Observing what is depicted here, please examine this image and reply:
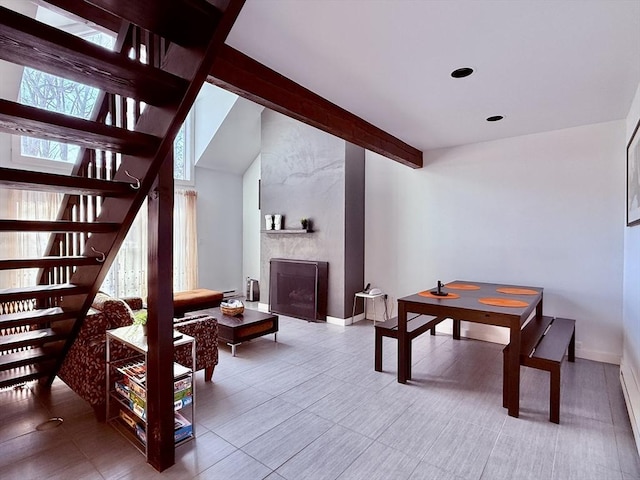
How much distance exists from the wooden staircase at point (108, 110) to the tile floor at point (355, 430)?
779 mm

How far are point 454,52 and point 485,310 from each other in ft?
6.23

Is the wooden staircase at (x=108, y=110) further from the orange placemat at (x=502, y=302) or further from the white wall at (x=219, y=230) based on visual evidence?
the white wall at (x=219, y=230)

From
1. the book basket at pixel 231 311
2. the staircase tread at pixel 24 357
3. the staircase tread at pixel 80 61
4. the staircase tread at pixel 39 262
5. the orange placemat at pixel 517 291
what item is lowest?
the staircase tread at pixel 24 357

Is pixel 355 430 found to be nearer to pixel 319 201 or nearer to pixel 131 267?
pixel 319 201

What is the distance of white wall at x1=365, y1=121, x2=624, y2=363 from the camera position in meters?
3.53

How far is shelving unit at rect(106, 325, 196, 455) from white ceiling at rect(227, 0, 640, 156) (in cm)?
204

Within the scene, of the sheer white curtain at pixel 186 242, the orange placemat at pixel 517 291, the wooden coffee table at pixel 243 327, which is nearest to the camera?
the orange placemat at pixel 517 291

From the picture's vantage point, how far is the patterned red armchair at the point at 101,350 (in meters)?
2.40

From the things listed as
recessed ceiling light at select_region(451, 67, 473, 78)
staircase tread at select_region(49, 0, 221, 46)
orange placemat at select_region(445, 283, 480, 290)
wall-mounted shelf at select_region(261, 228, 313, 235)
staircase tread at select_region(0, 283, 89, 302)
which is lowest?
orange placemat at select_region(445, 283, 480, 290)

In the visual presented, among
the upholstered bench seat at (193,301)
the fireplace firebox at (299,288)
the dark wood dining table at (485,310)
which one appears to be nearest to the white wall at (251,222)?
the fireplace firebox at (299,288)

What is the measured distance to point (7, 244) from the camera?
14.0 feet

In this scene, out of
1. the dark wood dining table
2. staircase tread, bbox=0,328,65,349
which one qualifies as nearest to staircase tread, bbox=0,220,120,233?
staircase tread, bbox=0,328,65,349

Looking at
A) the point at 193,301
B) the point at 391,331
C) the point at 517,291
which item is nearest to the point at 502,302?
the point at 517,291

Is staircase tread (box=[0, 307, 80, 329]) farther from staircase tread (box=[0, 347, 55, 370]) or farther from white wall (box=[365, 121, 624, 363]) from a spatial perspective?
white wall (box=[365, 121, 624, 363])
